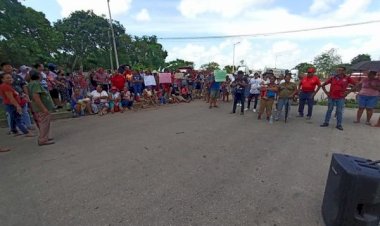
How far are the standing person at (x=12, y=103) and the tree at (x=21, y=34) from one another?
1670cm

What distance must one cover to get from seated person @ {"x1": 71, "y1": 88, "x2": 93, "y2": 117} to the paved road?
244cm

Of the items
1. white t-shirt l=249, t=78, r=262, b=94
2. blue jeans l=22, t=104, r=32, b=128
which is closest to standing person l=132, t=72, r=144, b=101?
white t-shirt l=249, t=78, r=262, b=94

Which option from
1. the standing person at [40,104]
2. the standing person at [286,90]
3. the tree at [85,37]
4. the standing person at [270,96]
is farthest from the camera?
the tree at [85,37]

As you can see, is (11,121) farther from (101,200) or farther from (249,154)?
(249,154)

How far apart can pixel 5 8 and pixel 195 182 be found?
26.7 meters

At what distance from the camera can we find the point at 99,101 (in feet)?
35.3

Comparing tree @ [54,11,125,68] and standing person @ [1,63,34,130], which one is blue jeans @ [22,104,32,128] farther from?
tree @ [54,11,125,68]

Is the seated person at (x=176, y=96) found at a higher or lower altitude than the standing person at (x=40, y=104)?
lower

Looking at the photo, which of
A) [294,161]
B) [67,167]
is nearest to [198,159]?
[294,161]

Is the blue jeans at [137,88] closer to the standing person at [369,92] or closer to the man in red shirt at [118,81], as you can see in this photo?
the man in red shirt at [118,81]

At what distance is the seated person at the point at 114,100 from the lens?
433 inches

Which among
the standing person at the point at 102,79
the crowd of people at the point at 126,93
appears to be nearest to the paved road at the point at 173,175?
the crowd of people at the point at 126,93

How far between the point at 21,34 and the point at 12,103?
23.4 meters

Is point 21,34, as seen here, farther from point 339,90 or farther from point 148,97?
point 339,90
